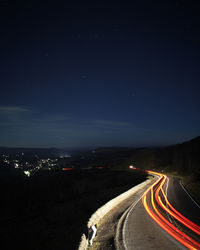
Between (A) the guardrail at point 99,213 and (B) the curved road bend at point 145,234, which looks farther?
(B) the curved road bend at point 145,234

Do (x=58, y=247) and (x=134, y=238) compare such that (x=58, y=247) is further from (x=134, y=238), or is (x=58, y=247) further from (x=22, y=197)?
(x=22, y=197)

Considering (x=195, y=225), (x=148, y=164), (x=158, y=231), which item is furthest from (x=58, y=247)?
(x=148, y=164)

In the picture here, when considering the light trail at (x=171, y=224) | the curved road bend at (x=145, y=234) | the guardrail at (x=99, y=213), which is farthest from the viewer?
the light trail at (x=171, y=224)

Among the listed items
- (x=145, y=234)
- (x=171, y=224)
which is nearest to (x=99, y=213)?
(x=145, y=234)

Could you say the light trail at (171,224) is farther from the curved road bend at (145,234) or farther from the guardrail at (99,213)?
the guardrail at (99,213)

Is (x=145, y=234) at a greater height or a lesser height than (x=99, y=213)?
greater

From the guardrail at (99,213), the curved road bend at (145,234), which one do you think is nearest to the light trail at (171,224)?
the curved road bend at (145,234)

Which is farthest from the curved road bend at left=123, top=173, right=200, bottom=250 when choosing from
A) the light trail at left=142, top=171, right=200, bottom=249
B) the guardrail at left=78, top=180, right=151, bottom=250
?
the guardrail at left=78, top=180, right=151, bottom=250

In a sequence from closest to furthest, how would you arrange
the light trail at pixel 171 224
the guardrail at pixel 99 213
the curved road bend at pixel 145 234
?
the guardrail at pixel 99 213, the curved road bend at pixel 145 234, the light trail at pixel 171 224

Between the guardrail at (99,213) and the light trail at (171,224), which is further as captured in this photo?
the light trail at (171,224)

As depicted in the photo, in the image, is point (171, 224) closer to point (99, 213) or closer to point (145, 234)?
point (145, 234)

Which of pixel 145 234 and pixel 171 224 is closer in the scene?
pixel 145 234

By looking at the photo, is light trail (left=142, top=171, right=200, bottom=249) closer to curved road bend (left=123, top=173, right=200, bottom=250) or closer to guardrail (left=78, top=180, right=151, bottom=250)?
curved road bend (left=123, top=173, right=200, bottom=250)

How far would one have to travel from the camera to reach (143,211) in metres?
15.7
